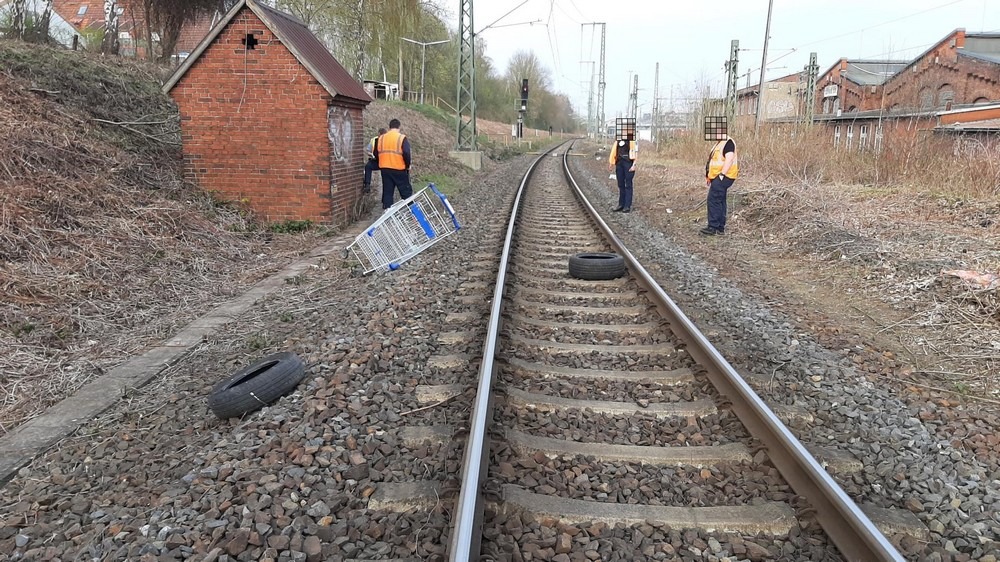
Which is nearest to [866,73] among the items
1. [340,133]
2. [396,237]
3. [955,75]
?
[955,75]

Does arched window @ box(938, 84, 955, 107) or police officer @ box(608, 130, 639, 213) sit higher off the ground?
arched window @ box(938, 84, 955, 107)

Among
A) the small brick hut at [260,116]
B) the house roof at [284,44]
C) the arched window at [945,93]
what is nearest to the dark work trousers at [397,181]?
the small brick hut at [260,116]

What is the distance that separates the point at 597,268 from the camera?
23.6 feet

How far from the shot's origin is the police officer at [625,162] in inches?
521

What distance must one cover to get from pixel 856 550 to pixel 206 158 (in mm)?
10273

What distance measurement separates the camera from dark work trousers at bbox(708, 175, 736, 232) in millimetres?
10656

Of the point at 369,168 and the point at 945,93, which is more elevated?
the point at 945,93

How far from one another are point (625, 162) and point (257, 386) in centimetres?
1049

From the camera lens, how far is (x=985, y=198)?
36.1 ft

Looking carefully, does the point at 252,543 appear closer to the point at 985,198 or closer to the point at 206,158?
the point at 206,158

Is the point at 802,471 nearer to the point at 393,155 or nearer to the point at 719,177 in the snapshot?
the point at 719,177

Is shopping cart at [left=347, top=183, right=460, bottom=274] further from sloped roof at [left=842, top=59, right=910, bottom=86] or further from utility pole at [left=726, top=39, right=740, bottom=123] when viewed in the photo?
sloped roof at [left=842, top=59, right=910, bottom=86]

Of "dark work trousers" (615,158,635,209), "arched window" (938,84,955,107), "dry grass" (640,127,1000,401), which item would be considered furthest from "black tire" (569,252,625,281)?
"arched window" (938,84,955,107)

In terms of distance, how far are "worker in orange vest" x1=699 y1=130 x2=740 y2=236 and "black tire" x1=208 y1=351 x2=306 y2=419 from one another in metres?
7.95
